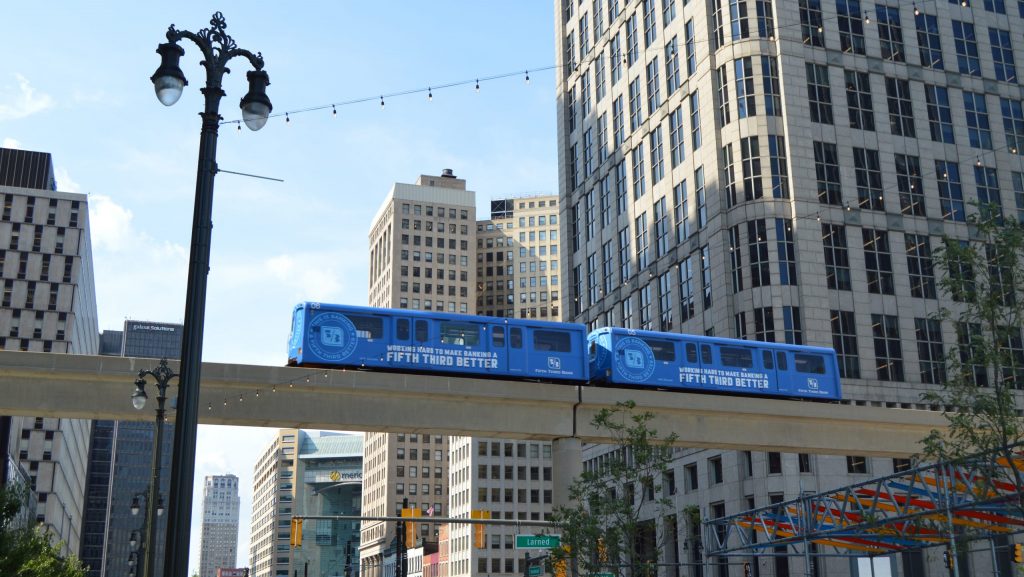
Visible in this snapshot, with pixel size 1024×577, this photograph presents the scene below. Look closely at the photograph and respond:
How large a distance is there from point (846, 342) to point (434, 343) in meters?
37.6

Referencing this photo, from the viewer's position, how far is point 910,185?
233 feet

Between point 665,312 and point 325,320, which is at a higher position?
point 665,312

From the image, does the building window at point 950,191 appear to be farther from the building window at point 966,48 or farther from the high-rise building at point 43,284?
the high-rise building at point 43,284

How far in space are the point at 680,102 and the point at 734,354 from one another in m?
36.5

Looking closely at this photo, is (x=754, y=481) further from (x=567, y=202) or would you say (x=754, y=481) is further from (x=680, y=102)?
(x=567, y=202)

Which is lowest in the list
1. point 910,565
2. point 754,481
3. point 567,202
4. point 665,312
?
point 910,565

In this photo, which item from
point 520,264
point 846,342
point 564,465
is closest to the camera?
point 564,465

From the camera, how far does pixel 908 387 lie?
65.2 m

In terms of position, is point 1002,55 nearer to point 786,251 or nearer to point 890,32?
point 890,32

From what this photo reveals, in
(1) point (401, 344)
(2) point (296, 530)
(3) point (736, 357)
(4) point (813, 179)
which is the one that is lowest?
(2) point (296, 530)

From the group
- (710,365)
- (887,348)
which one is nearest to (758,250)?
(887,348)

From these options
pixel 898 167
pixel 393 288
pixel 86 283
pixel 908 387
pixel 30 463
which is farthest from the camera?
pixel 393 288

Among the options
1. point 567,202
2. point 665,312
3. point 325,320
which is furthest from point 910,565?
point 567,202

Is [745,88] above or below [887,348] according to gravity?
above
